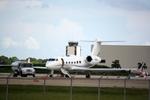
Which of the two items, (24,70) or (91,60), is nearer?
(24,70)

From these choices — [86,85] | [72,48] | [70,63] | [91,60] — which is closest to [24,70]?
[70,63]

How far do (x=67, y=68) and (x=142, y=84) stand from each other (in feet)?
76.0

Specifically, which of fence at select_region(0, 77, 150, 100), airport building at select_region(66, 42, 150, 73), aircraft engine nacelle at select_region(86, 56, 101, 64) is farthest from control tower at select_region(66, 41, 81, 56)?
fence at select_region(0, 77, 150, 100)

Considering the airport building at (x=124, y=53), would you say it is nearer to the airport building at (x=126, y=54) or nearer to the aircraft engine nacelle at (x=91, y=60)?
the airport building at (x=126, y=54)

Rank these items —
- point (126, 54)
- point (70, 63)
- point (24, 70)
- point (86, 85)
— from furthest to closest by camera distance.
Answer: point (126, 54), point (70, 63), point (24, 70), point (86, 85)

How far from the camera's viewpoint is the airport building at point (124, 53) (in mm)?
131000

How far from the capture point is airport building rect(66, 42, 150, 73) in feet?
430

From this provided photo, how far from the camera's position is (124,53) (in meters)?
133

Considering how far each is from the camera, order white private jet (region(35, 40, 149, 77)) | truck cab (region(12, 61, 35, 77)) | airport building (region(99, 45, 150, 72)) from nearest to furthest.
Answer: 1. truck cab (region(12, 61, 35, 77))
2. white private jet (region(35, 40, 149, 77))
3. airport building (region(99, 45, 150, 72))

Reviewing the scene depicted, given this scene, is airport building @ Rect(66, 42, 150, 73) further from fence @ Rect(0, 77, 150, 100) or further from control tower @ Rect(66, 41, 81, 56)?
fence @ Rect(0, 77, 150, 100)

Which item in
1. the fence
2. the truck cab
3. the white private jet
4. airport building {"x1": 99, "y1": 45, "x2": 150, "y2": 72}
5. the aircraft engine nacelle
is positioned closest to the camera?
the fence

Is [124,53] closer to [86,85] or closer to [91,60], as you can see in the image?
[91,60]

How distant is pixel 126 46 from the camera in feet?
440

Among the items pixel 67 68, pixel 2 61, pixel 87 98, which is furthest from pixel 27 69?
pixel 2 61
